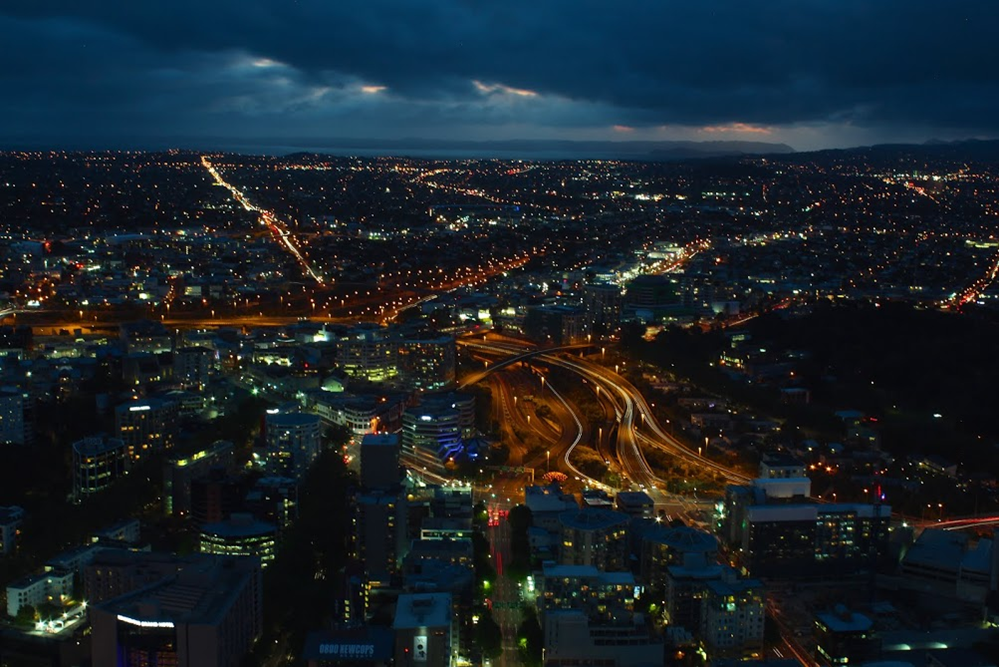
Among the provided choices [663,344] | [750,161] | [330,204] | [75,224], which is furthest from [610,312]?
[750,161]

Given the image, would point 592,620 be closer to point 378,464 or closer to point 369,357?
point 378,464

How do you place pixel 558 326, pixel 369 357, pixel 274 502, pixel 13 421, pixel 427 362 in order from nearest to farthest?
pixel 274 502, pixel 13 421, pixel 427 362, pixel 369 357, pixel 558 326

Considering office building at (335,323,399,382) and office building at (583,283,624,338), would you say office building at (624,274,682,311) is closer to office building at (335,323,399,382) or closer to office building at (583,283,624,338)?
office building at (583,283,624,338)

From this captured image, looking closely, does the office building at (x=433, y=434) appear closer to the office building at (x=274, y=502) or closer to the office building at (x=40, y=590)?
the office building at (x=274, y=502)

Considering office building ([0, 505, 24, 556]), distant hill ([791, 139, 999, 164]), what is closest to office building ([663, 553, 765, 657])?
office building ([0, 505, 24, 556])

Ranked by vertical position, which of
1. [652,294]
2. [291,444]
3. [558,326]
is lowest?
[291,444]

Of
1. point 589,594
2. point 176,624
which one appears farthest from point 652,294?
point 176,624
